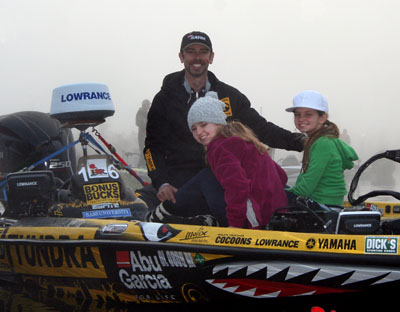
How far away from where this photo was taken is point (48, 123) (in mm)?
Result: 5023

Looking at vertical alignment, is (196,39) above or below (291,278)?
above

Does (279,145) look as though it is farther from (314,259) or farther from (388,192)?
(314,259)

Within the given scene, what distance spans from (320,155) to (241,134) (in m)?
0.51

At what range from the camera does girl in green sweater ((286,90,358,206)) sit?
10.4 feet

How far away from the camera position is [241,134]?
3082 millimetres

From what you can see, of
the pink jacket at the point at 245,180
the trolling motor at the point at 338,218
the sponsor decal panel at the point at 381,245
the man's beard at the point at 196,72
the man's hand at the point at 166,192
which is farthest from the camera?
the man's beard at the point at 196,72

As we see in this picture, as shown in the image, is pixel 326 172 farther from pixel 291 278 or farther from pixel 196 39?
pixel 196 39

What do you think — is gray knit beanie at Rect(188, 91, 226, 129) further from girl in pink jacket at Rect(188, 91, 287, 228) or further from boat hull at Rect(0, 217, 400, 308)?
boat hull at Rect(0, 217, 400, 308)

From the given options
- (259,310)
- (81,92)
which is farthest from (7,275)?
(259,310)

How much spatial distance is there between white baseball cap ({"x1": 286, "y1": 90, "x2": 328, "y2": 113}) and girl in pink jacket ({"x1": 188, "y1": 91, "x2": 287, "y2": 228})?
46 cm

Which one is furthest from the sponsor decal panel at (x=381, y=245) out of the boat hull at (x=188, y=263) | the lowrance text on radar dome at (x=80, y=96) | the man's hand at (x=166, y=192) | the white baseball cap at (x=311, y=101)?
the lowrance text on radar dome at (x=80, y=96)

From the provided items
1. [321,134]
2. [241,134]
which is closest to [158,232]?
[241,134]

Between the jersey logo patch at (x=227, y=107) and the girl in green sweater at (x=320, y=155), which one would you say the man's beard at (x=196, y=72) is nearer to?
the jersey logo patch at (x=227, y=107)

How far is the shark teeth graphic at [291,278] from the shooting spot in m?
2.52
